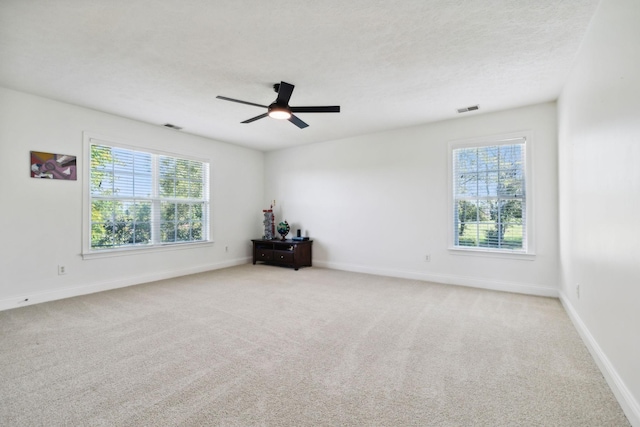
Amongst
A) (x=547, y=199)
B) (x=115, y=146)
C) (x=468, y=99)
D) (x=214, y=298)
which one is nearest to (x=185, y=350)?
(x=214, y=298)

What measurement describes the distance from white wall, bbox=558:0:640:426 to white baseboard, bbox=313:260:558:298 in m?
1.07

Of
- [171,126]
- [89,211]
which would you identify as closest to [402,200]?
[171,126]

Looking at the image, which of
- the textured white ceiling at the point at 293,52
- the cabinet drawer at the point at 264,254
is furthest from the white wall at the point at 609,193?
the cabinet drawer at the point at 264,254

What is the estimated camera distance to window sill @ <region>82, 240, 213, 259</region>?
429 centimetres

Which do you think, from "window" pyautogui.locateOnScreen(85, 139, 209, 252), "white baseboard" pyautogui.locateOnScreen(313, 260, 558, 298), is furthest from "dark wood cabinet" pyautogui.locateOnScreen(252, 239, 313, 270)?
"window" pyautogui.locateOnScreen(85, 139, 209, 252)

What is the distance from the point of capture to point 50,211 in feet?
12.8

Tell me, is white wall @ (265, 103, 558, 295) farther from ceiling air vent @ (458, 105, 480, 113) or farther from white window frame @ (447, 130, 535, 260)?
ceiling air vent @ (458, 105, 480, 113)

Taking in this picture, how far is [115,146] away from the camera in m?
4.53

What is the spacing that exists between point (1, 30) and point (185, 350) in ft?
A: 9.84

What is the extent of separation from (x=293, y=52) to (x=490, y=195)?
3.50m

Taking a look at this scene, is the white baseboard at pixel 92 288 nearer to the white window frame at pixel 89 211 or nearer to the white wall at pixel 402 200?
the white window frame at pixel 89 211

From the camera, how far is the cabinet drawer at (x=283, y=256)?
5.92 meters

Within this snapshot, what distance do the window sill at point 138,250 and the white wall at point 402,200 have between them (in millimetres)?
2007

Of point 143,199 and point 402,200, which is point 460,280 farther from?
point 143,199
